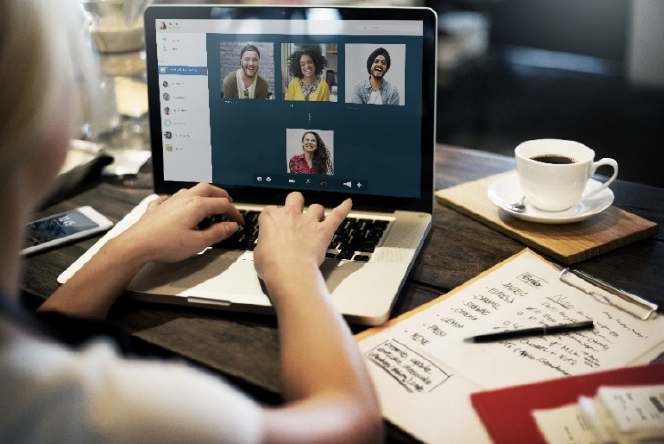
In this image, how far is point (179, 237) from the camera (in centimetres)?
101

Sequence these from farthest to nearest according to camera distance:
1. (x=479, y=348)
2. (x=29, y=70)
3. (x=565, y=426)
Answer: (x=479, y=348)
(x=565, y=426)
(x=29, y=70)

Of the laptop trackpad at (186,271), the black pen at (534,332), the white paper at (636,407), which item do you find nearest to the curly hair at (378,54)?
the laptop trackpad at (186,271)

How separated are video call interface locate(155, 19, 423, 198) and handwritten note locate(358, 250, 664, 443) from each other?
29 centimetres

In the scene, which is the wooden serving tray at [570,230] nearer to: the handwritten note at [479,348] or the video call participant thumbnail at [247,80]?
the handwritten note at [479,348]

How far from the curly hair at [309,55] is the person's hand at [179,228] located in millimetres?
242

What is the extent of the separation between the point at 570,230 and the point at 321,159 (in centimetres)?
43

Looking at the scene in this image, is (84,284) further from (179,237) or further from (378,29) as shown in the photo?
(378,29)

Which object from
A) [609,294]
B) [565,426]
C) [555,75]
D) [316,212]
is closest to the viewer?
[565,426]

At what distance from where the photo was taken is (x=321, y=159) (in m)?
1.17

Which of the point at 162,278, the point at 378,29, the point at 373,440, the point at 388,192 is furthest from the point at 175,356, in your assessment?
the point at 378,29

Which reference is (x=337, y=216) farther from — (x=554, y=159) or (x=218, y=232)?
(x=554, y=159)

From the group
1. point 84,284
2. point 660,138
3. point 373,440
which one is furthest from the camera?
point 660,138

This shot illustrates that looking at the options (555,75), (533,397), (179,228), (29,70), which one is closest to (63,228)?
(179,228)

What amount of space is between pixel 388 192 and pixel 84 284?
50 centimetres
